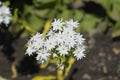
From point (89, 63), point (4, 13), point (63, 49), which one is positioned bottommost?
point (63, 49)

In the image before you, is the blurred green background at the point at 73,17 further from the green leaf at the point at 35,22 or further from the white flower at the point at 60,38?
the white flower at the point at 60,38

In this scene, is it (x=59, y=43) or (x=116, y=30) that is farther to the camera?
(x=116, y=30)

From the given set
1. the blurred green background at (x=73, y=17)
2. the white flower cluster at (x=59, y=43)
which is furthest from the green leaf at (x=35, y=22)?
the white flower cluster at (x=59, y=43)

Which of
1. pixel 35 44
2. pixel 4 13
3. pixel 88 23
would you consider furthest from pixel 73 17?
pixel 35 44

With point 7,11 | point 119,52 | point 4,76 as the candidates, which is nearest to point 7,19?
point 7,11

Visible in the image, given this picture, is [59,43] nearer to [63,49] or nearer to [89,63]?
[63,49]
